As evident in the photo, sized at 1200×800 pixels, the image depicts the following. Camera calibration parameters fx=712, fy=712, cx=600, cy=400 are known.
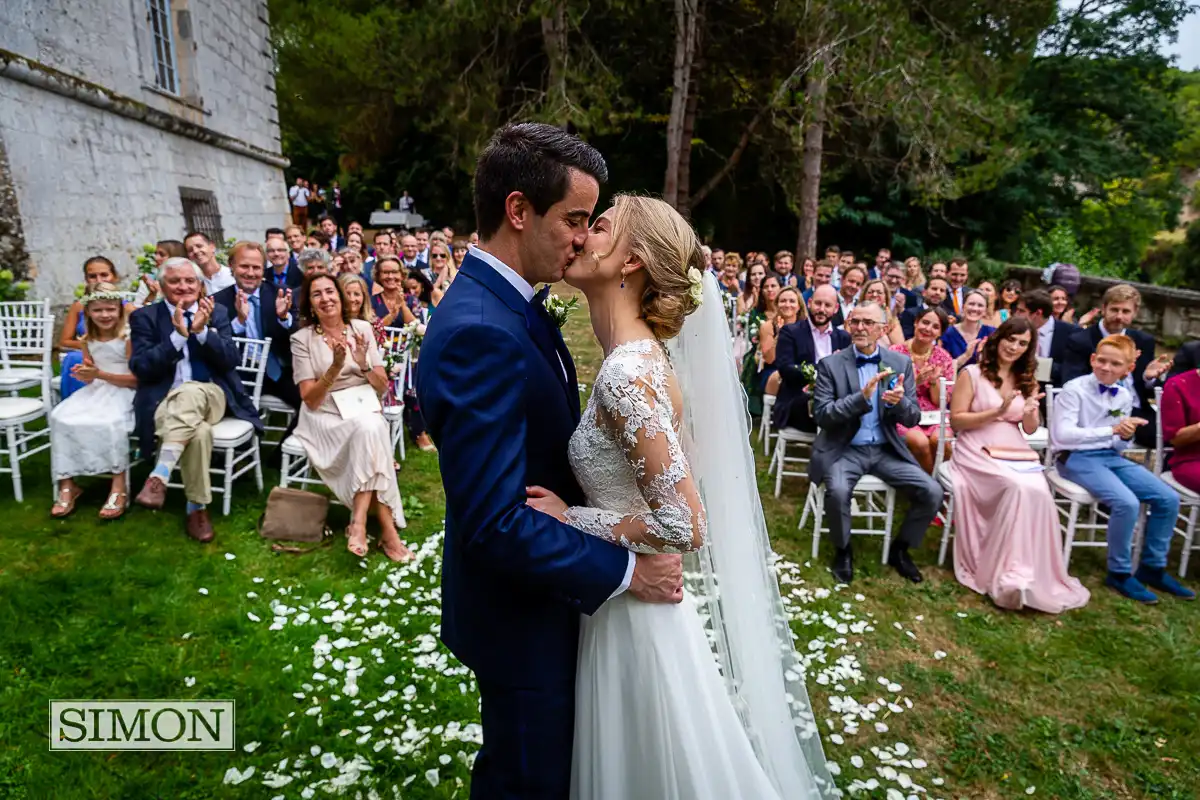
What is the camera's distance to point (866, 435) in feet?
16.8

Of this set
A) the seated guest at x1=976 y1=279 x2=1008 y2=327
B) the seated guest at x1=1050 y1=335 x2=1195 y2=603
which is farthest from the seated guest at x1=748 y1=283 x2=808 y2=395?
the seated guest at x1=1050 y1=335 x2=1195 y2=603

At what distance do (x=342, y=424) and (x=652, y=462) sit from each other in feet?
12.1

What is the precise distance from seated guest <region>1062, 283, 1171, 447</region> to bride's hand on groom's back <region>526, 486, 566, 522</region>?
17.4ft

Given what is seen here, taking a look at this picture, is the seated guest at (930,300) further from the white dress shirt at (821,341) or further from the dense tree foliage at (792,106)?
the dense tree foliage at (792,106)

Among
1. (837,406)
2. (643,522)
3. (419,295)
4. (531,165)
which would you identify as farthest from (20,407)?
(837,406)

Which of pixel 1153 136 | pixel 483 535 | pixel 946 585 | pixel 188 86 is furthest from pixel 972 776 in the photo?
pixel 1153 136

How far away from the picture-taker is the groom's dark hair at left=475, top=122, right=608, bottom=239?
172cm

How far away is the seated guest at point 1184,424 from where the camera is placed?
493cm

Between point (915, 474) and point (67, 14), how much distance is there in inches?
467

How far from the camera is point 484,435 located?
62.4 inches

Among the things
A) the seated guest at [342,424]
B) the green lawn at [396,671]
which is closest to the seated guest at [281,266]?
the seated guest at [342,424]

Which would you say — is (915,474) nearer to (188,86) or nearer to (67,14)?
(67,14)

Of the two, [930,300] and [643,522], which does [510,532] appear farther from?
[930,300]

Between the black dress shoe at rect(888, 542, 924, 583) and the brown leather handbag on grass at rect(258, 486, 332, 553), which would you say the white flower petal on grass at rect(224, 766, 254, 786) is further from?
the black dress shoe at rect(888, 542, 924, 583)
